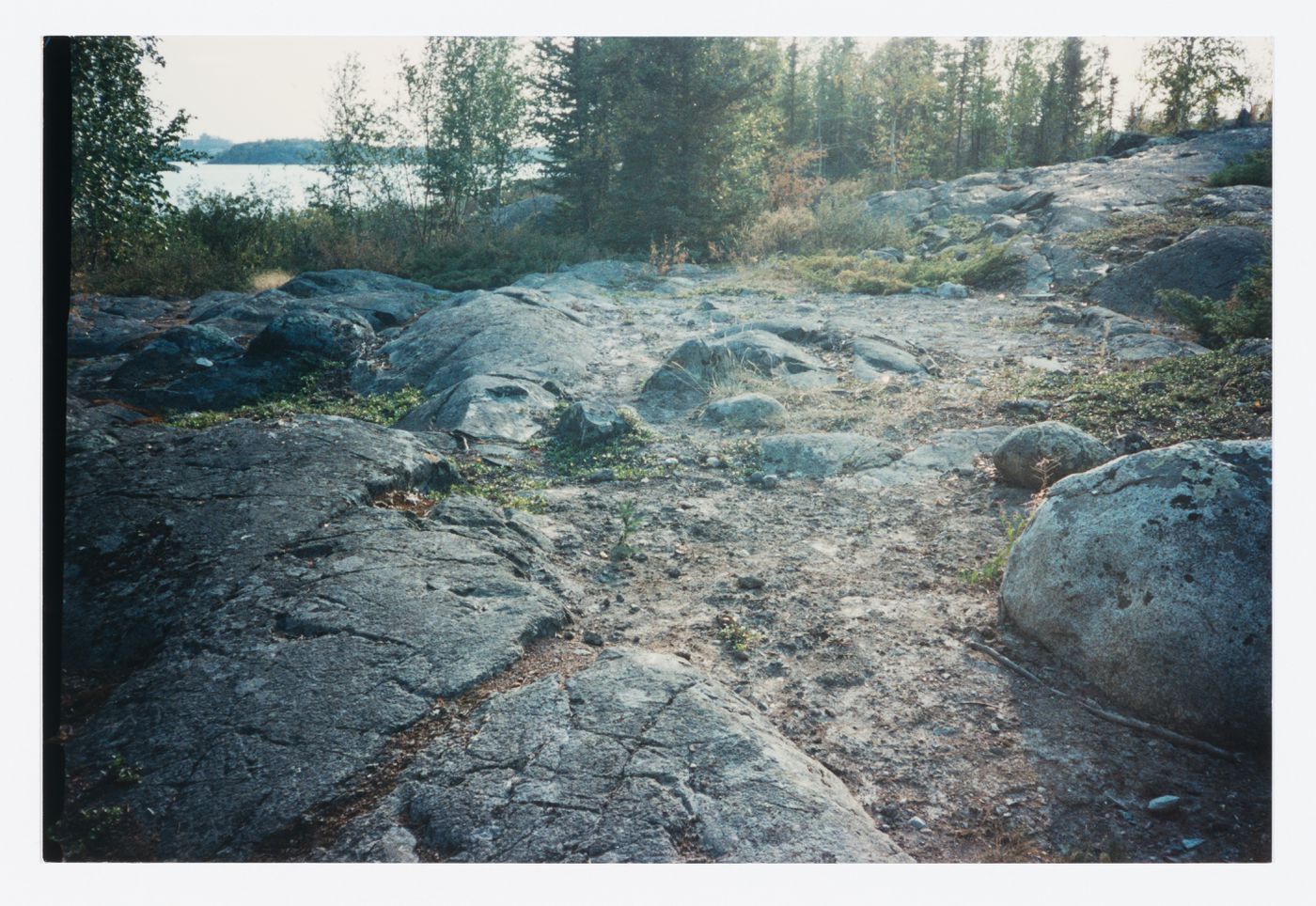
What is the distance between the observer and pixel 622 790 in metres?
2.00

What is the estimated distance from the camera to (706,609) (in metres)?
3.32

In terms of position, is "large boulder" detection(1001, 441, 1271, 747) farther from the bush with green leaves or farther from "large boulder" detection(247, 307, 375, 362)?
"large boulder" detection(247, 307, 375, 362)

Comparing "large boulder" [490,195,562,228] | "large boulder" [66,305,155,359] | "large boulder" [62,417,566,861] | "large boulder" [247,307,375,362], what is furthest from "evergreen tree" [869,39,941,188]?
"large boulder" [62,417,566,861]

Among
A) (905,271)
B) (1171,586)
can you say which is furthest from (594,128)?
(1171,586)

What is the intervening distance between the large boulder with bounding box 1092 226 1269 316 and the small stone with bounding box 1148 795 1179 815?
13.0ft

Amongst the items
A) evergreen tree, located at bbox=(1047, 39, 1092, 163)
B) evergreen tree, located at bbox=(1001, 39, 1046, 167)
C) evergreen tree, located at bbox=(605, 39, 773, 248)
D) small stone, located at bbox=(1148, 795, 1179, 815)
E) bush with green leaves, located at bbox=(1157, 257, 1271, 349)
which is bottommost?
small stone, located at bbox=(1148, 795, 1179, 815)

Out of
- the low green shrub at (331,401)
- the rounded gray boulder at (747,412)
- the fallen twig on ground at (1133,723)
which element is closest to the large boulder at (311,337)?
the low green shrub at (331,401)

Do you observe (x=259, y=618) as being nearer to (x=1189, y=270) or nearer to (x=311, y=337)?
(x=311, y=337)

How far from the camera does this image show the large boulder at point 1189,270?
546 centimetres

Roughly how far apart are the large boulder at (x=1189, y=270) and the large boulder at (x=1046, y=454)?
1.89m

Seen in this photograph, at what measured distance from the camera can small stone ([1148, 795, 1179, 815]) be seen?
7.21ft

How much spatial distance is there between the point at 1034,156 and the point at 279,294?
2232 centimetres

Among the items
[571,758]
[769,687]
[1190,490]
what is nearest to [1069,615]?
[1190,490]

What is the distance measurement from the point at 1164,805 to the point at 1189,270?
557 cm
